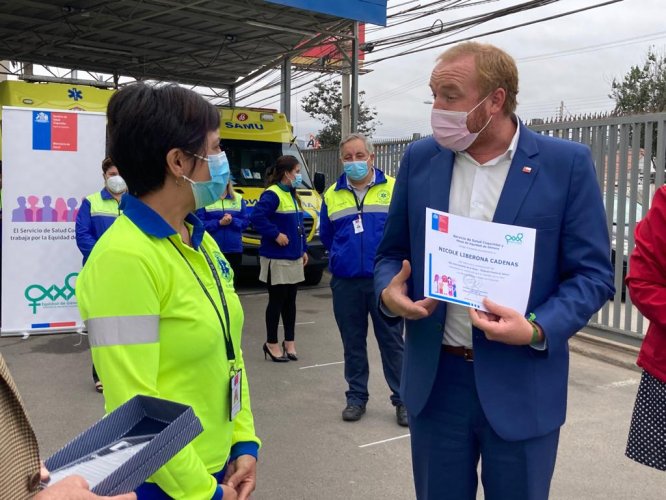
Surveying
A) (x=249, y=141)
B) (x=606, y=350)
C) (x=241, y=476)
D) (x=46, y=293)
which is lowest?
(x=606, y=350)

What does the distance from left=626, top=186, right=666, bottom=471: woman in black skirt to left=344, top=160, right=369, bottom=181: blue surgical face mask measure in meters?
2.66

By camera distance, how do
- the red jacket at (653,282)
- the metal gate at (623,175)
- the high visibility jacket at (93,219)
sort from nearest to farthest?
the red jacket at (653,282)
the high visibility jacket at (93,219)
the metal gate at (623,175)

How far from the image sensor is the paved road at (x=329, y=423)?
386cm

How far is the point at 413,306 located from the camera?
2.07 meters

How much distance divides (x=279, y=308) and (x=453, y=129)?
4.62 metres

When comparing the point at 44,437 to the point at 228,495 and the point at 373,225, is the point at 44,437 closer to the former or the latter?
the point at 373,225

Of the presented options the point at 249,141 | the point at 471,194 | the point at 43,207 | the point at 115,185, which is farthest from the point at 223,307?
the point at 249,141

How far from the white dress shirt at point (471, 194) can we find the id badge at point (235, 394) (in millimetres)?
727

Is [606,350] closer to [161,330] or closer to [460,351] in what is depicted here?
[460,351]

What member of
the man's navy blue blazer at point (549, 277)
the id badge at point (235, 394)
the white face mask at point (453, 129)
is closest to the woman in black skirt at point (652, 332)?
the man's navy blue blazer at point (549, 277)

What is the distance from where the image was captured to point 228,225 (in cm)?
822

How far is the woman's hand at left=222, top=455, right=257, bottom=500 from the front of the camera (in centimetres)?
191

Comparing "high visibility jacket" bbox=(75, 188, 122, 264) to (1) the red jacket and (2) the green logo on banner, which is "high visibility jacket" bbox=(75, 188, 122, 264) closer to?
(2) the green logo on banner

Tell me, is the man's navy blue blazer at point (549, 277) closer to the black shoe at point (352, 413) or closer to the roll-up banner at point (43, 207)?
the black shoe at point (352, 413)
